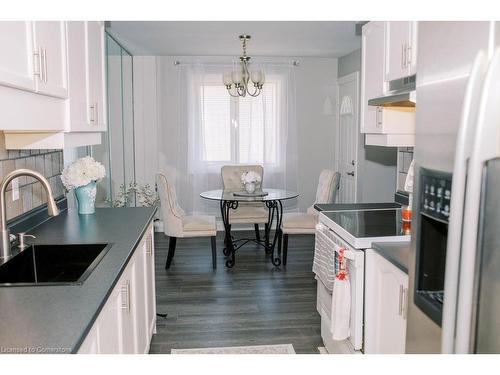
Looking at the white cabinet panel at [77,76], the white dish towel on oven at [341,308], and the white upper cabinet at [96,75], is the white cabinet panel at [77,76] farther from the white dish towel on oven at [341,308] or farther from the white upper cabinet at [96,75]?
the white dish towel on oven at [341,308]

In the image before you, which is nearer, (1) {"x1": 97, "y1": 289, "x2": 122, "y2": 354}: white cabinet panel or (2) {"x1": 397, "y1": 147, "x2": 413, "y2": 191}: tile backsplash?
(1) {"x1": 97, "y1": 289, "x2": 122, "y2": 354}: white cabinet panel

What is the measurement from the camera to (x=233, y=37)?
5348mm

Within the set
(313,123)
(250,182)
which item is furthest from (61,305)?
(313,123)

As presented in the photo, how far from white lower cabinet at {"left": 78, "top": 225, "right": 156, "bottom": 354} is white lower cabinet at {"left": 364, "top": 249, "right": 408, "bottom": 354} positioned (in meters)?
1.17

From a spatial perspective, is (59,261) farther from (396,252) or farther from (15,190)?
(396,252)

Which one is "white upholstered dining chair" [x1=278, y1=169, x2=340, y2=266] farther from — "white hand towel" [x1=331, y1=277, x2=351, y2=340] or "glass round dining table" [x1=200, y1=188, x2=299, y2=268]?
"white hand towel" [x1=331, y1=277, x2=351, y2=340]

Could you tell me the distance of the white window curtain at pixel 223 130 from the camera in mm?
6746

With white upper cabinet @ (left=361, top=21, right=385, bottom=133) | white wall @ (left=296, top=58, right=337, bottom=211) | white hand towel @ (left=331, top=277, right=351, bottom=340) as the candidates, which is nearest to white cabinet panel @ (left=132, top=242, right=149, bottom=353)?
white hand towel @ (left=331, top=277, right=351, bottom=340)

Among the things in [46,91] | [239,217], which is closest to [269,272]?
[239,217]

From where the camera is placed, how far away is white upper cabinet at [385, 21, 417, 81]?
2361 millimetres

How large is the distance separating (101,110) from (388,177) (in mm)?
4239

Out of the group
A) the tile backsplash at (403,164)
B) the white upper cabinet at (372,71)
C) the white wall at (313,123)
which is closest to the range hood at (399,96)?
the white upper cabinet at (372,71)
